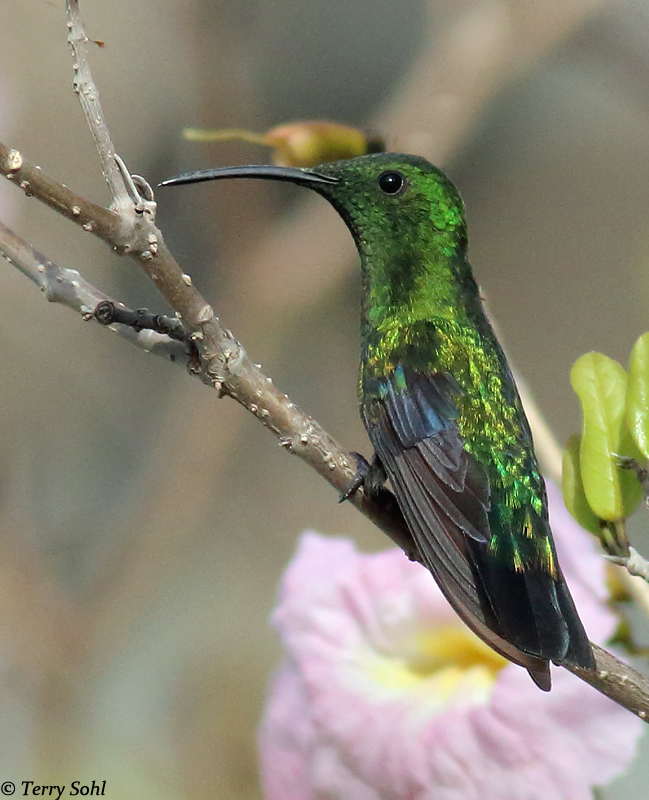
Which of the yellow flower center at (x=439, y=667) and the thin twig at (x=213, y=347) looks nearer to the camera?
the thin twig at (x=213, y=347)

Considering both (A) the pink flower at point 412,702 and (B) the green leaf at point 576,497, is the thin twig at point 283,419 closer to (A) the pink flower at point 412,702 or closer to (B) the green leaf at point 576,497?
(B) the green leaf at point 576,497

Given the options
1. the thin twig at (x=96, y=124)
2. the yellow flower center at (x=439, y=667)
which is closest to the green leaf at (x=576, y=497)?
the yellow flower center at (x=439, y=667)

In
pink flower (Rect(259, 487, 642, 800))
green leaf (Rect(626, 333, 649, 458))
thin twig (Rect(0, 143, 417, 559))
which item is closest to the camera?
thin twig (Rect(0, 143, 417, 559))

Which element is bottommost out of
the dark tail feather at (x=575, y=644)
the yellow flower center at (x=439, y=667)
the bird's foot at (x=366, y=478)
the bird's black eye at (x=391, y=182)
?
the dark tail feather at (x=575, y=644)

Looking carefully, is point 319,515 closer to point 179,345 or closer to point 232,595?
point 232,595

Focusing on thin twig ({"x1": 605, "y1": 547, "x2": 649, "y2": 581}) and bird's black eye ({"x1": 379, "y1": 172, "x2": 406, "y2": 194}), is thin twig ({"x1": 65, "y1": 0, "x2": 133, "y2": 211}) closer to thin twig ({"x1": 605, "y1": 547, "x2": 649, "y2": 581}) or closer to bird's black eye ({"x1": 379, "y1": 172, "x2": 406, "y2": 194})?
bird's black eye ({"x1": 379, "y1": 172, "x2": 406, "y2": 194})

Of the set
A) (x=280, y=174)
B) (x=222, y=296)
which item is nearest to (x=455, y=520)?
(x=280, y=174)

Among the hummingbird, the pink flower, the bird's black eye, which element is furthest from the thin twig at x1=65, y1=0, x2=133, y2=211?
the pink flower

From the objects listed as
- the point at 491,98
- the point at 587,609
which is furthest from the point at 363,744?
the point at 491,98

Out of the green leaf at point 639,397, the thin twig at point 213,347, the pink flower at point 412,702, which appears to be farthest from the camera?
the pink flower at point 412,702
